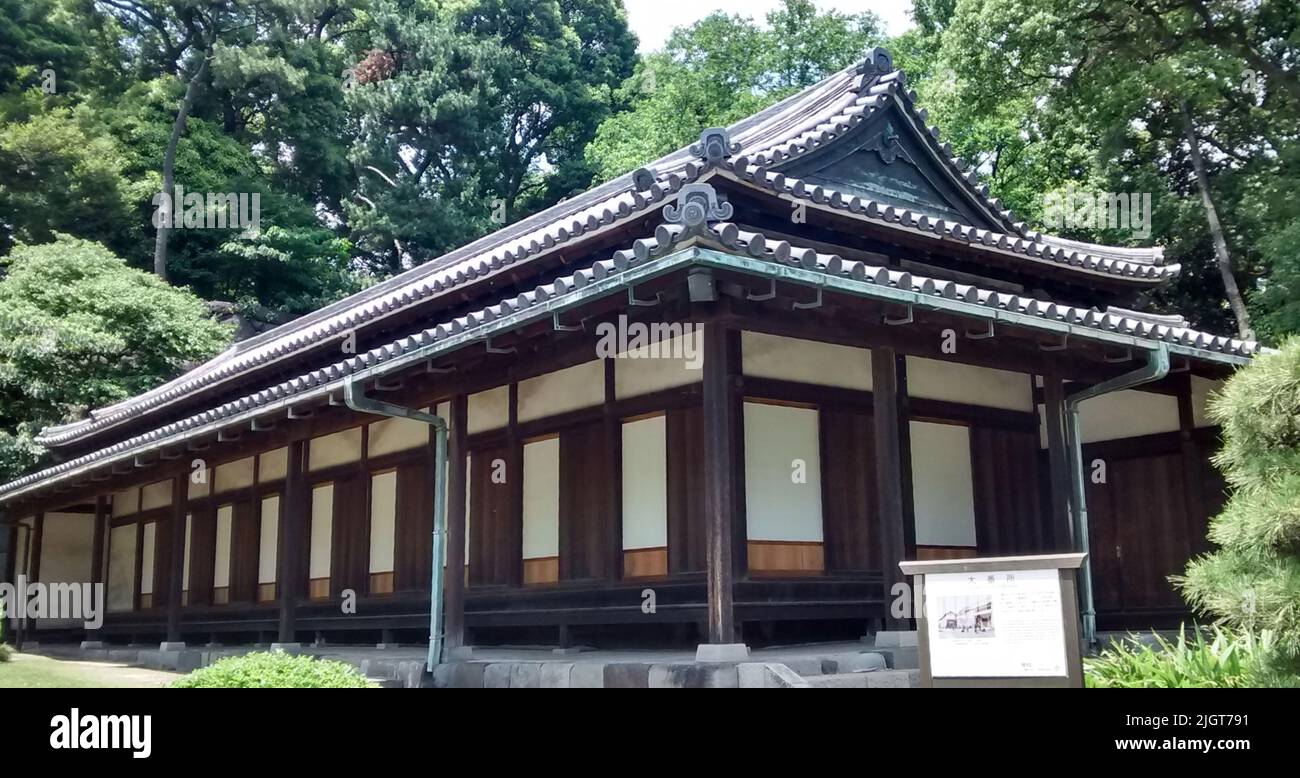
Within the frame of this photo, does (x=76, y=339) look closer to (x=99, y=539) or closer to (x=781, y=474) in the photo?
(x=99, y=539)

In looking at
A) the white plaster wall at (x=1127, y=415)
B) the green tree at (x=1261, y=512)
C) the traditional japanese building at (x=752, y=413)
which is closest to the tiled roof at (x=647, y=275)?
the traditional japanese building at (x=752, y=413)

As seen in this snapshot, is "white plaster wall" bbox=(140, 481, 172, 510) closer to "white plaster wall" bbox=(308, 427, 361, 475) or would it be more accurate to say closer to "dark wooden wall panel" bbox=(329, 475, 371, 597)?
"white plaster wall" bbox=(308, 427, 361, 475)

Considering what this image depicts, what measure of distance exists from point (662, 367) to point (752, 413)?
105cm

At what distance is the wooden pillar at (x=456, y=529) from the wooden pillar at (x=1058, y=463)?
6.31 metres

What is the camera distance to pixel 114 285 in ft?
82.3

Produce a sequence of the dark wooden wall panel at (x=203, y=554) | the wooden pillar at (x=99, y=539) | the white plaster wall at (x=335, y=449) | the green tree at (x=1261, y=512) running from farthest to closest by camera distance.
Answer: the wooden pillar at (x=99, y=539) → the dark wooden wall panel at (x=203, y=554) → the white plaster wall at (x=335, y=449) → the green tree at (x=1261, y=512)

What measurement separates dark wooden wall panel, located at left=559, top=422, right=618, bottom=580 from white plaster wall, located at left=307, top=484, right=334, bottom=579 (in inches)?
212

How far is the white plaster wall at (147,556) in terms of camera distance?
21062 millimetres

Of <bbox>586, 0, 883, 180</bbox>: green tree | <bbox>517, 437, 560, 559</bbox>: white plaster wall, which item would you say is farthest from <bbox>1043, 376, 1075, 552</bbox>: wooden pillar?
<bbox>586, 0, 883, 180</bbox>: green tree

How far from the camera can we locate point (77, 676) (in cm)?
1477

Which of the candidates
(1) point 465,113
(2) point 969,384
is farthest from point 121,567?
(1) point 465,113

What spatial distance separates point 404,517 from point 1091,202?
19.6 meters

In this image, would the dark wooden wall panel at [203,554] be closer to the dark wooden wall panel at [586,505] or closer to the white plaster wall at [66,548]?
the white plaster wall at [66,548]
